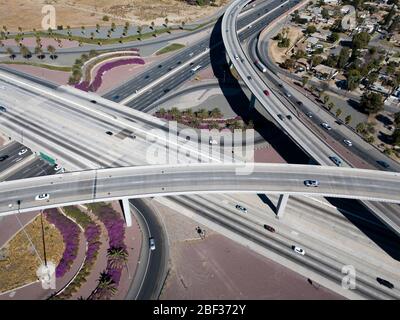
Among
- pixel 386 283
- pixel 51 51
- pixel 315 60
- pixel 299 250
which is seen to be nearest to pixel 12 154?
pixel 51 51

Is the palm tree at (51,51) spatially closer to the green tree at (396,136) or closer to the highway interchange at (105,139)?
the highway interchange at (105,139)

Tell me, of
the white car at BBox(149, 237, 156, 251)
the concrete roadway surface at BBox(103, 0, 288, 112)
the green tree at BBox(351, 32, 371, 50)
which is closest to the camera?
the white car at BBox(149, 237, 156, 251)

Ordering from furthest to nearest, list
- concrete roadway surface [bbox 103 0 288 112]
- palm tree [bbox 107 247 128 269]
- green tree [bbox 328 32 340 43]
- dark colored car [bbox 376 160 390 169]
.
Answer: green tree [bbox 328 32 340 43] < concrete roadway surface [bbox 103 0 288 112] < dark colored car [bbox 376 160 390 169] < palm tree [bbox 107 247 128 269]

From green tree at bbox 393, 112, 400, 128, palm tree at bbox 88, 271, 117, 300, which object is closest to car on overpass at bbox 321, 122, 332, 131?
green tree at bbox 393, 112, 400, 128

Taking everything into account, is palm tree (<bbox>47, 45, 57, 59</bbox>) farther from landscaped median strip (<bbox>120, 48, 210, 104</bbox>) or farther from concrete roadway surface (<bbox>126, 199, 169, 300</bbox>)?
concrete roadway surface (<bbox>126, 199, 169, 300</bbox>)

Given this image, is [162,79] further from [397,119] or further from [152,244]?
[397,119]

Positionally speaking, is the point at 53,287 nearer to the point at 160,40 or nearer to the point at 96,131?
the point at 96,131

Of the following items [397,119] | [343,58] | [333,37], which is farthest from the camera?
[333,37]
